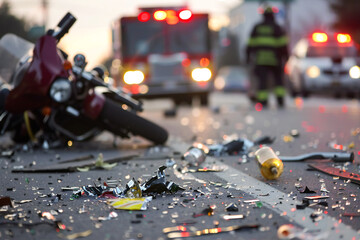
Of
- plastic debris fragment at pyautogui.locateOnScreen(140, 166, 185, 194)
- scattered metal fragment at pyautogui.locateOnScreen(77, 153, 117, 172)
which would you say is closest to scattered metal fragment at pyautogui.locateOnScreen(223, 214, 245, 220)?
plastic debris fragment at pyautogui.locateOnScreen(140, 166, 185, 194)

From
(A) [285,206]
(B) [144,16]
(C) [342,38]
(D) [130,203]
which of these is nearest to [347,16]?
(C) [342,38]

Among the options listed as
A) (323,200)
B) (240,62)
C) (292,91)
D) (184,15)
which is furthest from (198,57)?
(240,62)

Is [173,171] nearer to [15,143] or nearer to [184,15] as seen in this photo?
[15,143]

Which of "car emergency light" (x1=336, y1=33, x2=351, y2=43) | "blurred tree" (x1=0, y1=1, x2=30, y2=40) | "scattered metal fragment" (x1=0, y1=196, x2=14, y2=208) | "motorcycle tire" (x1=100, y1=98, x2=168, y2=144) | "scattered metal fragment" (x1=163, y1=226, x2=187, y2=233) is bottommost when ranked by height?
"scattered metal fragment" (x1=0, y1=196, x2=14, y2=208)

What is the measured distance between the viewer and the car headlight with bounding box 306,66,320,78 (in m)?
21.5

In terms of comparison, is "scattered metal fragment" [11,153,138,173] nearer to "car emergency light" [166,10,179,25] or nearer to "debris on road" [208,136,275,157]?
"debris on road" [208,136,275,157]

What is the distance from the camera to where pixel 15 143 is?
30.6 feet

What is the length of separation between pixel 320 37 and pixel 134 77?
26.3 feet

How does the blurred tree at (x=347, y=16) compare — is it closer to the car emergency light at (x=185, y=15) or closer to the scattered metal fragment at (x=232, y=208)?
the car emergency light at (x=185, y=15)

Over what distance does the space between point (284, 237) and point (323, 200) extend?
3.95 ft

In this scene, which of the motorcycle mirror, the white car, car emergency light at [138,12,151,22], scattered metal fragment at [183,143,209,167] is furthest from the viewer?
the white car

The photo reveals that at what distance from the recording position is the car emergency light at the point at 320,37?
23683 millimetres

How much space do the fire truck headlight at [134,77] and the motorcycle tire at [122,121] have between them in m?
9.96

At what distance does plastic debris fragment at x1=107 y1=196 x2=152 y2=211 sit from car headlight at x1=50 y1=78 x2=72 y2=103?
3258mm
